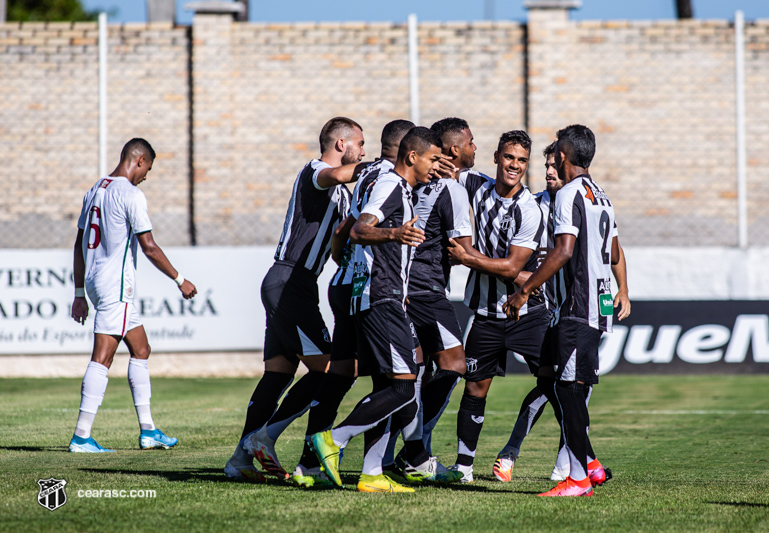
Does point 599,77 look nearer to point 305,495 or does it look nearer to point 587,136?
point 587,136

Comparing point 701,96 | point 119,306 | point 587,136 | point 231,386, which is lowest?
point 231,386

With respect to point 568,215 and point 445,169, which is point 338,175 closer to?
point 445,169

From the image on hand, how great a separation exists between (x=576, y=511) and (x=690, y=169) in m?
10.9

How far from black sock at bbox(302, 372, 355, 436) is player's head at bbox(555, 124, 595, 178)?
5.84ft

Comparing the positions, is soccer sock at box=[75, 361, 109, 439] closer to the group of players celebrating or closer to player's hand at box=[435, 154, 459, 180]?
the group of players celebrating

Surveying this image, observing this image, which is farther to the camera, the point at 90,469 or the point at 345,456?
the point at 345,456

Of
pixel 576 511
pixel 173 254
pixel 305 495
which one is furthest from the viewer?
pixel 173 254

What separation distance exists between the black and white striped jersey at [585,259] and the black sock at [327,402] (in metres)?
1.31

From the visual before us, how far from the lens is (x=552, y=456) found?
6.55m

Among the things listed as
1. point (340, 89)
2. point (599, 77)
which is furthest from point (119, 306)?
point (599, 77)

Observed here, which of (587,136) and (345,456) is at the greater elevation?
(587,136)

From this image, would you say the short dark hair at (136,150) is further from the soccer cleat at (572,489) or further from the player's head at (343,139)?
the soccer cleat at (572,489)

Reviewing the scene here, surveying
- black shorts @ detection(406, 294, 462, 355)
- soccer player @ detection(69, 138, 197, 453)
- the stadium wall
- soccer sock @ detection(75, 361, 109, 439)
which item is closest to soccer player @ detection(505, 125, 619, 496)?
black shorts @ detection(406, 294, 462, 355)

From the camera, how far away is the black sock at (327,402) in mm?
5273
